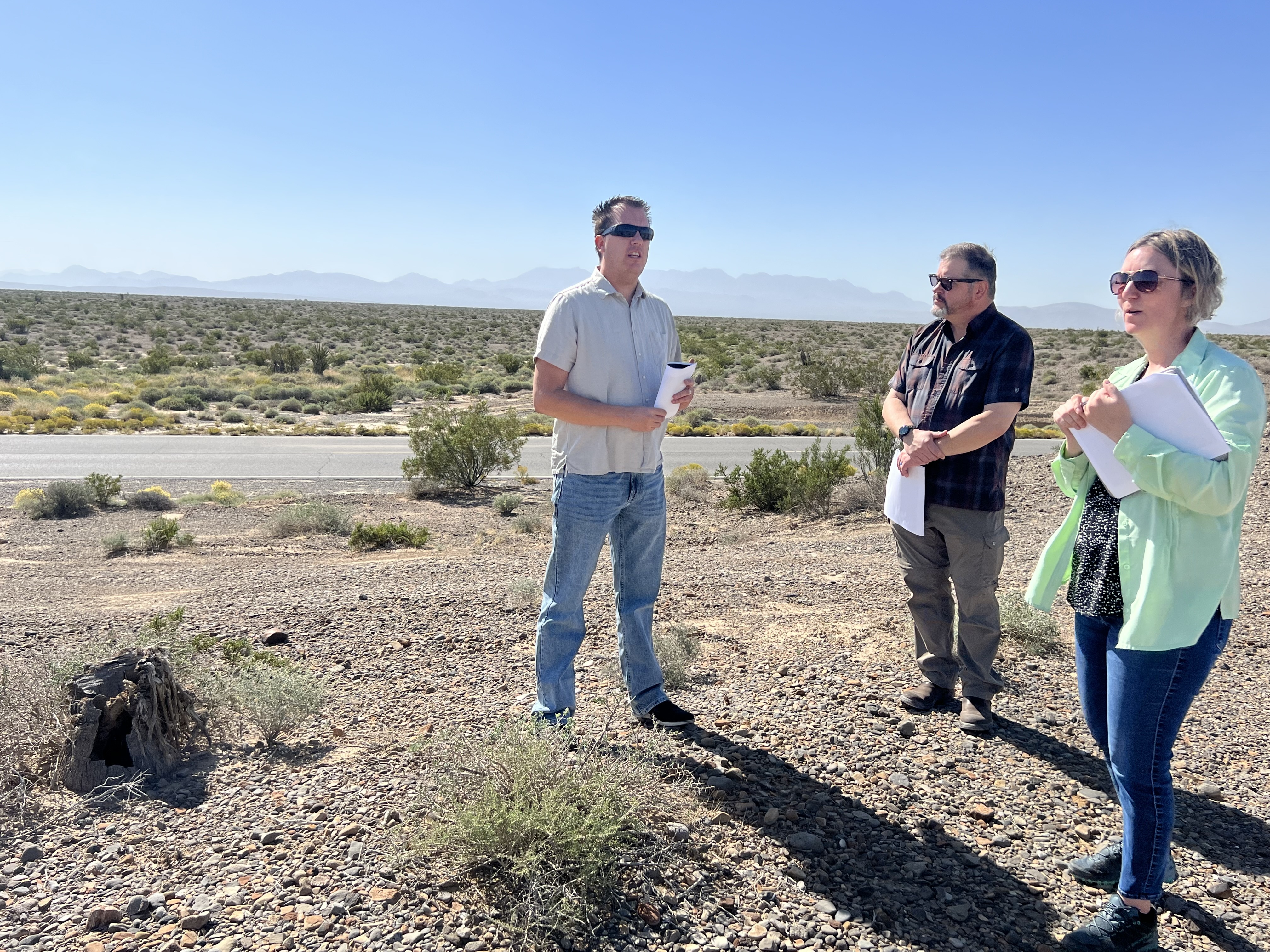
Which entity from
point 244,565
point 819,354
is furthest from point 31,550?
point 819,354

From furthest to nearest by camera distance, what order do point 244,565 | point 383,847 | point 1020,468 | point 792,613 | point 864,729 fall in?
point 1020,468
point 244,565
point 792,613
point 864,729
point 383,847

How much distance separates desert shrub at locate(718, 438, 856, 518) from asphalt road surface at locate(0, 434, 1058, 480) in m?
3.64

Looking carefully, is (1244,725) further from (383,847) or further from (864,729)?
(383,847)

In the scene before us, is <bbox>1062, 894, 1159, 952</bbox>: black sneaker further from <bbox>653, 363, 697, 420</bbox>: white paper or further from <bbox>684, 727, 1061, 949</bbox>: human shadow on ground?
<bbox>653, 363, 697, 420</bbox>: white paper

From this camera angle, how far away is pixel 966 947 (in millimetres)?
2457

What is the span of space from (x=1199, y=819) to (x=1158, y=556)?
1532 millimetres

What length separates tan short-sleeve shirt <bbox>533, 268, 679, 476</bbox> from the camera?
3.29 meters

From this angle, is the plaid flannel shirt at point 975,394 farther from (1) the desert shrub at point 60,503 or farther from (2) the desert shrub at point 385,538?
(1) the desert shrub at point 60,503

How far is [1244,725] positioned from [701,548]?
5.55m

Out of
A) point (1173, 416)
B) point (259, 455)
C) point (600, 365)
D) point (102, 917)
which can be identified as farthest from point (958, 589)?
point (259, 455)

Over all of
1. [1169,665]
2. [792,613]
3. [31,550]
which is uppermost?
[1169,665]

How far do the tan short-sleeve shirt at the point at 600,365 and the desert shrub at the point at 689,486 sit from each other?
8.12 metres

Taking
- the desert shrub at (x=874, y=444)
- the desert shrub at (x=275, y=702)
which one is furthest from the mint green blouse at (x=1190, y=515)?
the desert shrub at (x=874, y=444)

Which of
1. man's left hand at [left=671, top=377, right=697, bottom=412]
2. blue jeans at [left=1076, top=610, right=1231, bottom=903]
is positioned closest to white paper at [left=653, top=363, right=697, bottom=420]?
man's left hand at [left=671, top=377, right=697, bottom=412]
